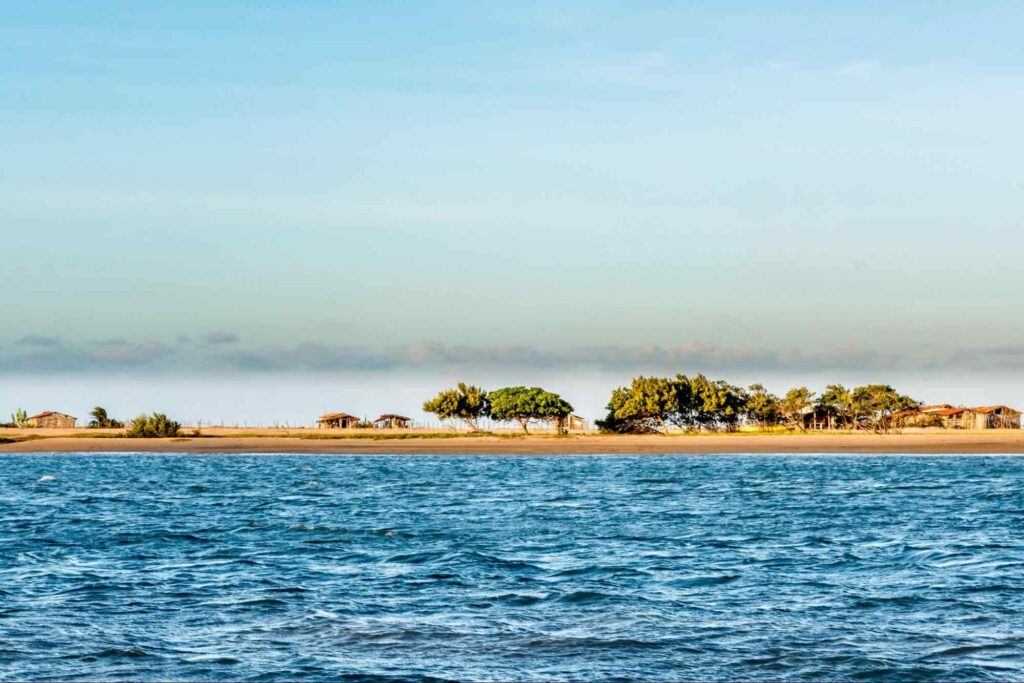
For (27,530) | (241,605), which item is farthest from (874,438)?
(241,605)

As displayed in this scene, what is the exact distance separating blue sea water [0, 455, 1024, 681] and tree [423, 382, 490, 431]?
93136 mm

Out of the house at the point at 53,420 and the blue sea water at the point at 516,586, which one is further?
the house at the point at 53,420

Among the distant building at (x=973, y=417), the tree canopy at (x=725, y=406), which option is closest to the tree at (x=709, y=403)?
the tree canopy at (x=725, y=406)

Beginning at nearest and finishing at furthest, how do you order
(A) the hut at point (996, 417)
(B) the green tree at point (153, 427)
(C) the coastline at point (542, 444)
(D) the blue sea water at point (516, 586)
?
1. (D) the blue sea water at point (516, 586)
2. (C) the coastline at point (542, 444)
3. (B) the green tree at point (153, 427)
4. (A) the hut at point (996, 417)

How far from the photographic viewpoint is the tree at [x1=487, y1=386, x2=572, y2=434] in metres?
142

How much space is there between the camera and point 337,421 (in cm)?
16062

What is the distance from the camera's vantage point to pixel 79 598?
2272 cm

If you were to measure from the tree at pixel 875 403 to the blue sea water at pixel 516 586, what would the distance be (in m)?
90.1

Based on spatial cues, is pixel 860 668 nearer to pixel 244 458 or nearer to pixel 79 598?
pixel 79 598

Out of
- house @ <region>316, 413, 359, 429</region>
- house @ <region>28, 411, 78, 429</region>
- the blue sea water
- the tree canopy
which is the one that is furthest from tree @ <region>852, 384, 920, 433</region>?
house @ <region>28, 411, 78, 429</region>

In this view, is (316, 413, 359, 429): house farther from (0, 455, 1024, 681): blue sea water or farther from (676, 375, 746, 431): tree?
(0, 455, 1024, 681): blue sea water

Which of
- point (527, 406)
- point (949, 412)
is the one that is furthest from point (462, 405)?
point (949, 412)

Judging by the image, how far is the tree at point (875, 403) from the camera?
13750 centimetres

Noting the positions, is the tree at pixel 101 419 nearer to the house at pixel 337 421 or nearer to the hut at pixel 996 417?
the house at pixel 337 421
